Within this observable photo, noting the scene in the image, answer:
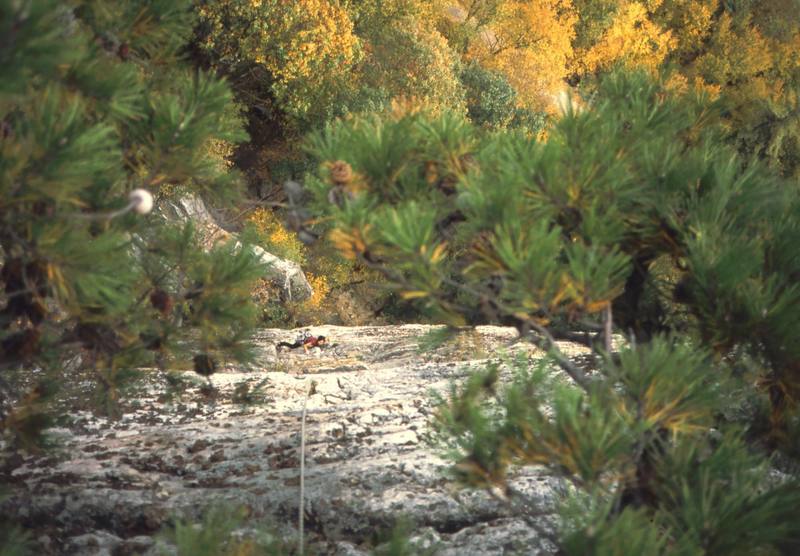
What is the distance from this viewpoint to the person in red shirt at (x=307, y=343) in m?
9.43

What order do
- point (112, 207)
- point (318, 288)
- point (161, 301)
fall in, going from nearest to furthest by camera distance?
point (112, 207), point (161, 301), point (318, 288)

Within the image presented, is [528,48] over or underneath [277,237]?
over

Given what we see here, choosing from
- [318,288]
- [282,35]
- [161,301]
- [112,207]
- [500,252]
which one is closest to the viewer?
[500,252]

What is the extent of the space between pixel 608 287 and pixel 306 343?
25.7 ft

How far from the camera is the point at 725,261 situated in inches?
74.0

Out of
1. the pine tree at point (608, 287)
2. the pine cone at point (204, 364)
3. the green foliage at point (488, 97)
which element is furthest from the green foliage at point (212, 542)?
the green foliage at point (488, 97)

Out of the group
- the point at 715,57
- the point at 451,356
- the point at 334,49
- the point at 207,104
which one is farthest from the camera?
the point at 715,57

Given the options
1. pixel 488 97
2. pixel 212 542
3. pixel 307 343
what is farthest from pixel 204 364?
pixel 488 97

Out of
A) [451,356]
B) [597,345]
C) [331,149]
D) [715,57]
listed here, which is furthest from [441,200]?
[715,57]

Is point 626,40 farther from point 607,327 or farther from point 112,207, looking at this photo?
point 607,327

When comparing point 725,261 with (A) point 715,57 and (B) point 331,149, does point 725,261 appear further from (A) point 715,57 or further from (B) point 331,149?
(A) point 715,57

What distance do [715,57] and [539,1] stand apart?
24.0 feet

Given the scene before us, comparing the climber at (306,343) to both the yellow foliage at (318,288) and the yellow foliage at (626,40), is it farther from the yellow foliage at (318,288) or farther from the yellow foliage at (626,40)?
the yellow foliage at (626,40)

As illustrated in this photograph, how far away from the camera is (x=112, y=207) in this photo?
7.30 ft
